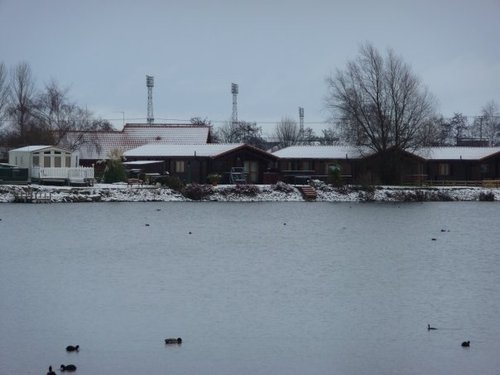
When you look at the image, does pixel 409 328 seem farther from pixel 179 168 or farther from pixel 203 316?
pixel 179 168

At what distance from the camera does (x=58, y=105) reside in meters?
89.2

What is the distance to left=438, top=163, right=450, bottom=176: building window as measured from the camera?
7806 centimetres

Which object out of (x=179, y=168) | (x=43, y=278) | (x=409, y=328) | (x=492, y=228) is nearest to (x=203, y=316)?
(x=409, y=328)

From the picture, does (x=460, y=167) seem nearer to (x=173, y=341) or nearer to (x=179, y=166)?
(x=179, y=166)

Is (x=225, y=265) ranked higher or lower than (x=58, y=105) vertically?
lower

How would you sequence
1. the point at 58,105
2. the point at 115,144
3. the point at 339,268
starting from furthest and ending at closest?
the point at 58,105, the point at 115,144, the point at 339,268

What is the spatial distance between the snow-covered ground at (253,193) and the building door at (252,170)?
7.26m

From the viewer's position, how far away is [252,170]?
73.2m

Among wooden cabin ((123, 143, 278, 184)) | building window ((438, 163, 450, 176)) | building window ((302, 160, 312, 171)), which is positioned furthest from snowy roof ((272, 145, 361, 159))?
building window ((438, 163, 450, 176))

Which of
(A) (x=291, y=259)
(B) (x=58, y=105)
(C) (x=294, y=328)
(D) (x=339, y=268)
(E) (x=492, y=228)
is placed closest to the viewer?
(C) (x=294, y=328)

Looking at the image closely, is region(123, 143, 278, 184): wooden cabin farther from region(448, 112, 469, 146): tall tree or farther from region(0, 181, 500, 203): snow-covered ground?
region(448, 112, 469, 146): tall tree

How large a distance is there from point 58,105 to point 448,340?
7656 centimetres

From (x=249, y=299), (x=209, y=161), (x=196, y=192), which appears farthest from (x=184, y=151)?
(x=249, y=299)

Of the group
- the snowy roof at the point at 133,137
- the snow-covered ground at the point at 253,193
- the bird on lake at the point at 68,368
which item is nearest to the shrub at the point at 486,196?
the snow-covered ground at the point at 253,193
